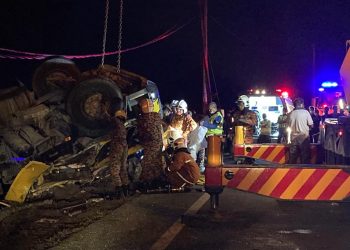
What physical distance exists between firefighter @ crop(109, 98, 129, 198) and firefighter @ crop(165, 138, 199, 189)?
837 mm

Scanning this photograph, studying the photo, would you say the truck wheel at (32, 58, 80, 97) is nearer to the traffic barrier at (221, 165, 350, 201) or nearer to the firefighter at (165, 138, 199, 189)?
the firefighter at (165, 138, 199, 189)

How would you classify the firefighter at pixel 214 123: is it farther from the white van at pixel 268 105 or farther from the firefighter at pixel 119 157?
the white van at pixel 268 105

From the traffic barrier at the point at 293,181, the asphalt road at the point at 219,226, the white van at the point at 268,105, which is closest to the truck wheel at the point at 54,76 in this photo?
the asphalt road at the point at 219,226

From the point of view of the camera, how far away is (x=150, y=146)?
355 inches

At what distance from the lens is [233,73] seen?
191 ft

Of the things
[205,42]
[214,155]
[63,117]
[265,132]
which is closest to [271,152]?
[214,155]

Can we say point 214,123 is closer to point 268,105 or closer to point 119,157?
point 119,157

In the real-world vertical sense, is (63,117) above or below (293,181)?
above

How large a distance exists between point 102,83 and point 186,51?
43278mm

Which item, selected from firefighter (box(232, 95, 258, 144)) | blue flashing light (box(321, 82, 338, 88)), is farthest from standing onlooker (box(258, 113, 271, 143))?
blue flashing light (box(321, 82, 338, 88))

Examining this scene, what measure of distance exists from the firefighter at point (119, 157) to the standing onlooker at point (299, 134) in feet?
10.7

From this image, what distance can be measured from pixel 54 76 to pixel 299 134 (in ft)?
18.4

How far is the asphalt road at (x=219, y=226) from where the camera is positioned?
546cm

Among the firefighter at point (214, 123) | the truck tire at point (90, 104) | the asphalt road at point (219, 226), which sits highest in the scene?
the truck tire at point (90, 104)
